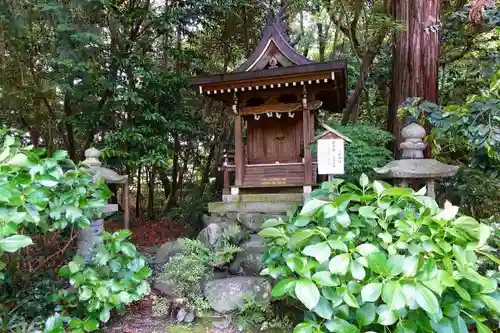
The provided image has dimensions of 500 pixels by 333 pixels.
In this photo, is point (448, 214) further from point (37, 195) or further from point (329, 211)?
point (37, 195)

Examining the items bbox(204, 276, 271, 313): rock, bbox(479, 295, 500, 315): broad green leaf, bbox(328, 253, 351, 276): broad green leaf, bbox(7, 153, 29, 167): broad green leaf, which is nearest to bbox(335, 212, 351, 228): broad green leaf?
bbox(328, 253, 351, 276): broad green leaf

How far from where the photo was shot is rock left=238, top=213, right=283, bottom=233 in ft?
18.2

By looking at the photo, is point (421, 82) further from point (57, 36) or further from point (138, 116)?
point (57, 36)

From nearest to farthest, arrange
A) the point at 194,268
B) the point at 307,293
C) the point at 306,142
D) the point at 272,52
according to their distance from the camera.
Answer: the point at 307,293 → the point at 194,268 → the point at 306,142 → the point at 272,52

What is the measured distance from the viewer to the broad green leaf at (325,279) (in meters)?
2.17

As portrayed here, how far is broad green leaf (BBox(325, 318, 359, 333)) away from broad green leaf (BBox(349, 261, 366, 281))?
0.96ft

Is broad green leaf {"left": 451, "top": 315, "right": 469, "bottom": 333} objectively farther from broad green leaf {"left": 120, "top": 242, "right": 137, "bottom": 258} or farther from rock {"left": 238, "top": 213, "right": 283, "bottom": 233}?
rock {"left": 238, "top": 213, "right": 283, "bottom": 233}

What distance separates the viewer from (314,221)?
2707 mm

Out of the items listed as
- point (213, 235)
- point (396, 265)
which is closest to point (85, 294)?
point (213, 235)

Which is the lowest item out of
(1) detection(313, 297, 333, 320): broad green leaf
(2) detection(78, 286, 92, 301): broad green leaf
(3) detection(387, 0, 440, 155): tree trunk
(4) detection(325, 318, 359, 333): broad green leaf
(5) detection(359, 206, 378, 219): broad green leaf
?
(2) detection(78, 286, 92, 301): broad green leaf

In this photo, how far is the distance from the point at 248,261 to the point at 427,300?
110 inches

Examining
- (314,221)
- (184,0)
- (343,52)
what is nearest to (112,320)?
(314,221)

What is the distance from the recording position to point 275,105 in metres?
A: 6.34

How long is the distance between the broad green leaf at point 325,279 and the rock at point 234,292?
5.15 feet
